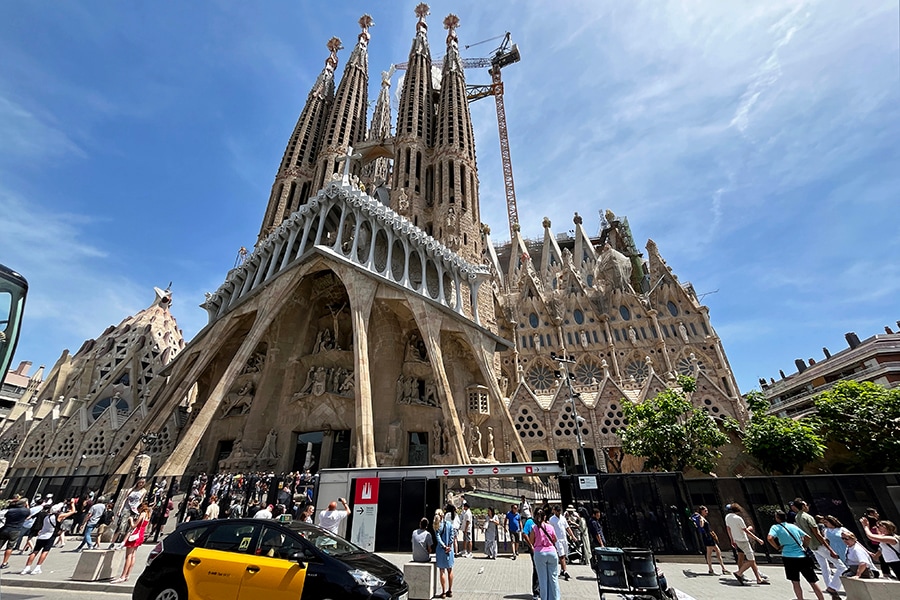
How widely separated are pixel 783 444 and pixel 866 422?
3254 millimetres

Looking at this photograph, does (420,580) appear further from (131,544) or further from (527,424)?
(527,424)

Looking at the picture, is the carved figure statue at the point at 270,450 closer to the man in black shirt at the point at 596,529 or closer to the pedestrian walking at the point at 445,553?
the man in black shirt at the point at 596,529

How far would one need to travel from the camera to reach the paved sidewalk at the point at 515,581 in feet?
21.0

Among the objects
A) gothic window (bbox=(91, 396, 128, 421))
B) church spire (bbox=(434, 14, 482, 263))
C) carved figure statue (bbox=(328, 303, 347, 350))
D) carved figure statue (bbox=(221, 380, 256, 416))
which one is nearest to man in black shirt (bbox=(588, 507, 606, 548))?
carved figure statue (bbox=(328, 303, 347, 350))

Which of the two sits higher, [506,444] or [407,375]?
[407,375]

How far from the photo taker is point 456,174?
1332 inches

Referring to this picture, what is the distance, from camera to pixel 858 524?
942 centimetres

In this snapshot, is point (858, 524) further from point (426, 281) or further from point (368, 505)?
point (426, 281)

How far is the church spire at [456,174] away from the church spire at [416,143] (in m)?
1.39

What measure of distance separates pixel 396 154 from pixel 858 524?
117ft

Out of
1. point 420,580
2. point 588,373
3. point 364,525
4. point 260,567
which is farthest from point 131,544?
point 588,373

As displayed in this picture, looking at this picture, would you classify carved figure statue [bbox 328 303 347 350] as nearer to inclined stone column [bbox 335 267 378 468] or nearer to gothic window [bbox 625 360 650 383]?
inclined stone column [bbox 335 267 378 468]

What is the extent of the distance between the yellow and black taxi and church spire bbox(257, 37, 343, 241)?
32.1m

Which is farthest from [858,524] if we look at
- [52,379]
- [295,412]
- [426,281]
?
[52,379]
